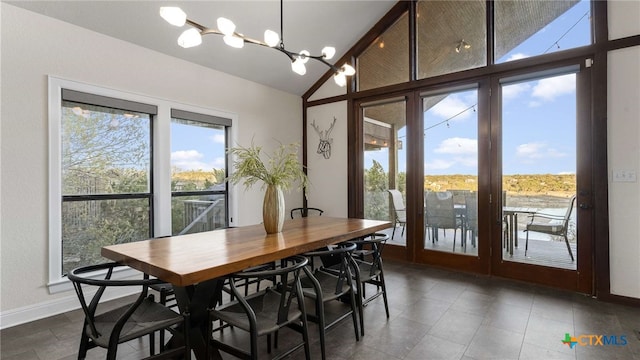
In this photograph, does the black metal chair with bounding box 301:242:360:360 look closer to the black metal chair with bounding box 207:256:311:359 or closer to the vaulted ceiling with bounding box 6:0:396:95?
the black metal chair with bounding box 207:256:311:359

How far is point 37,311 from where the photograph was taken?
2783 millimetres

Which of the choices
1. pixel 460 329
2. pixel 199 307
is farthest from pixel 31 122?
pixel 460 329

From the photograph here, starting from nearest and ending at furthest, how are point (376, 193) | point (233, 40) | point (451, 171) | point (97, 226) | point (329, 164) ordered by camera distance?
point (233, 40) < point (97, 226) < point (451, 171) < point (376, 193) < point (329, 164)

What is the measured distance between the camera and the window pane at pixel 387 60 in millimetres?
4523

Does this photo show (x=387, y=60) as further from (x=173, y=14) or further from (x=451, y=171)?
(x=173, y=14)

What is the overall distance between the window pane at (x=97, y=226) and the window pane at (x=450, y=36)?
4013 mm

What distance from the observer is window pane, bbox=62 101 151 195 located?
307cm

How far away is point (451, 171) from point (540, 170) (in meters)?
0.96

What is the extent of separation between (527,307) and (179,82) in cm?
446

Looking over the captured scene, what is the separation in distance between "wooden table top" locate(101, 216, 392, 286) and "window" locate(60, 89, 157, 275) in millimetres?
1427

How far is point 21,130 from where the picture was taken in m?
2.73

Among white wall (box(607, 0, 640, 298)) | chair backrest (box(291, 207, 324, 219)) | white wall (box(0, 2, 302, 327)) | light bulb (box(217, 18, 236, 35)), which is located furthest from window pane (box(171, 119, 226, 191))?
white wall (box(607, 0, 640, 298))

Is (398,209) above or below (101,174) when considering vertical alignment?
below

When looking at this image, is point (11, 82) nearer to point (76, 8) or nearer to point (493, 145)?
point (76, 8)
